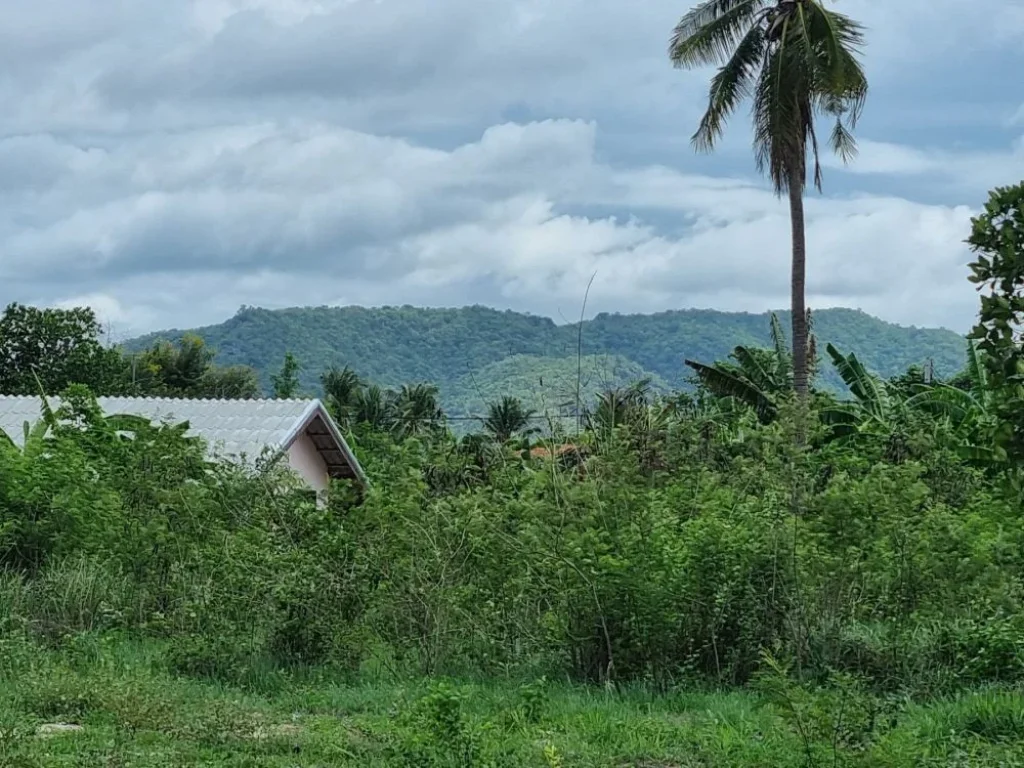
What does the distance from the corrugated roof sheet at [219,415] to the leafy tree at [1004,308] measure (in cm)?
1849

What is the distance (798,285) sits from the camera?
22672 millimetres

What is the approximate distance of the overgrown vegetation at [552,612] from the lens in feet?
20.6

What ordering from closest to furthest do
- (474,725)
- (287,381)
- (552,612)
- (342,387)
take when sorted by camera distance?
1. (474,725)
2. (552,612)
3. (342,387)
4. (287,381)

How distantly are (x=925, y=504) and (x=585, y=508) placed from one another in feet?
9.40

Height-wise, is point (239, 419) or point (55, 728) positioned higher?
point (239, 419)

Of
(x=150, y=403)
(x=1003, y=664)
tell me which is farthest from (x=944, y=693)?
(x=150, y=403)

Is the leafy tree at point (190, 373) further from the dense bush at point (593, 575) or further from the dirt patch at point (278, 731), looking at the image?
the dirt patch at point (278, 731)

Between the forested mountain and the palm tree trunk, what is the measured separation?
2287mm

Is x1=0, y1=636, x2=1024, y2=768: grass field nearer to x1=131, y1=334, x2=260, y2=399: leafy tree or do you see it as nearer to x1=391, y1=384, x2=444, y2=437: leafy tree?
x1=391, y1=384, x2=444, y2=437: leafy tree

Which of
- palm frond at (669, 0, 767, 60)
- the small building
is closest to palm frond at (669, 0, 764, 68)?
palm frond at (669, 0, 767, 60)

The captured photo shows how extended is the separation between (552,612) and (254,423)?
50.4ft

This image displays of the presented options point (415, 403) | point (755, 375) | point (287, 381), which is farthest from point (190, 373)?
point (755, 375)

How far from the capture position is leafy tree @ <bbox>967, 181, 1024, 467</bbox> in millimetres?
3740

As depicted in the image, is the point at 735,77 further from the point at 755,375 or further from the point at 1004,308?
the point at 1004,308
